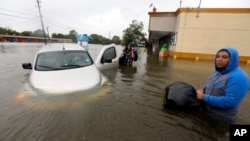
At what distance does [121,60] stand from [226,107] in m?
8.16

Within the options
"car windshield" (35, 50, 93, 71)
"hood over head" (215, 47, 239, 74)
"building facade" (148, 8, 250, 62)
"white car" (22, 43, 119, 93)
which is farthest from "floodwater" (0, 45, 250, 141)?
"building facade" (148, 8, 250, 62)

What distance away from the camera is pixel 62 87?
4133 millimetres

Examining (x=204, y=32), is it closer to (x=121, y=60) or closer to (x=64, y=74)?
(x=121, y=60)

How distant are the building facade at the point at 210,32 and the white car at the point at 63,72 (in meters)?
13.9

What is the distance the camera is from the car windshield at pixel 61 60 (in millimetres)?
5012

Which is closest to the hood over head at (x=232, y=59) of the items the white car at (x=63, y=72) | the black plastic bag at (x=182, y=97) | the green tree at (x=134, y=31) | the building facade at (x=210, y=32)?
the black plastic bag at (x=182, y=97)

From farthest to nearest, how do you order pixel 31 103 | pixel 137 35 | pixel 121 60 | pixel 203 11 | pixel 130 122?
pixel 137 35 < pixel 203 11 < pixel 121 60 < pixel 31 103 < pixel 130 122

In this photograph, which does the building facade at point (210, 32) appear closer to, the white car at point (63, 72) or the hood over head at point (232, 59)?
the white car at point (63, 72)

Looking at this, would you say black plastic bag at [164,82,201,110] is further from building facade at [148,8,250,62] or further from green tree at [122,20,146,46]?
green tree at [122,20,146,46]

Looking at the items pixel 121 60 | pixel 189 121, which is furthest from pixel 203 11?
pixel 189 121

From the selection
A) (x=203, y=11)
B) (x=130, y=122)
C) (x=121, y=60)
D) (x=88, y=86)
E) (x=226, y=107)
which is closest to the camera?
(x=226, y=107)

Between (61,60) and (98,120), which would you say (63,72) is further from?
(98,120)

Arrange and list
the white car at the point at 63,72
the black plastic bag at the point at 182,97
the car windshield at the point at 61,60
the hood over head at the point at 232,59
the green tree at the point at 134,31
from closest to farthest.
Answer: the hood over head at the point at 232,59 → the black plastic bag at the point at 182,97 → the white car at the point at 63,72 → the car windshield at the point at 61,60 → the green tree at the point at 134,31


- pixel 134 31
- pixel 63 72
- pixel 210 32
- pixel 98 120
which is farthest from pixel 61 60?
pixel 134 31
